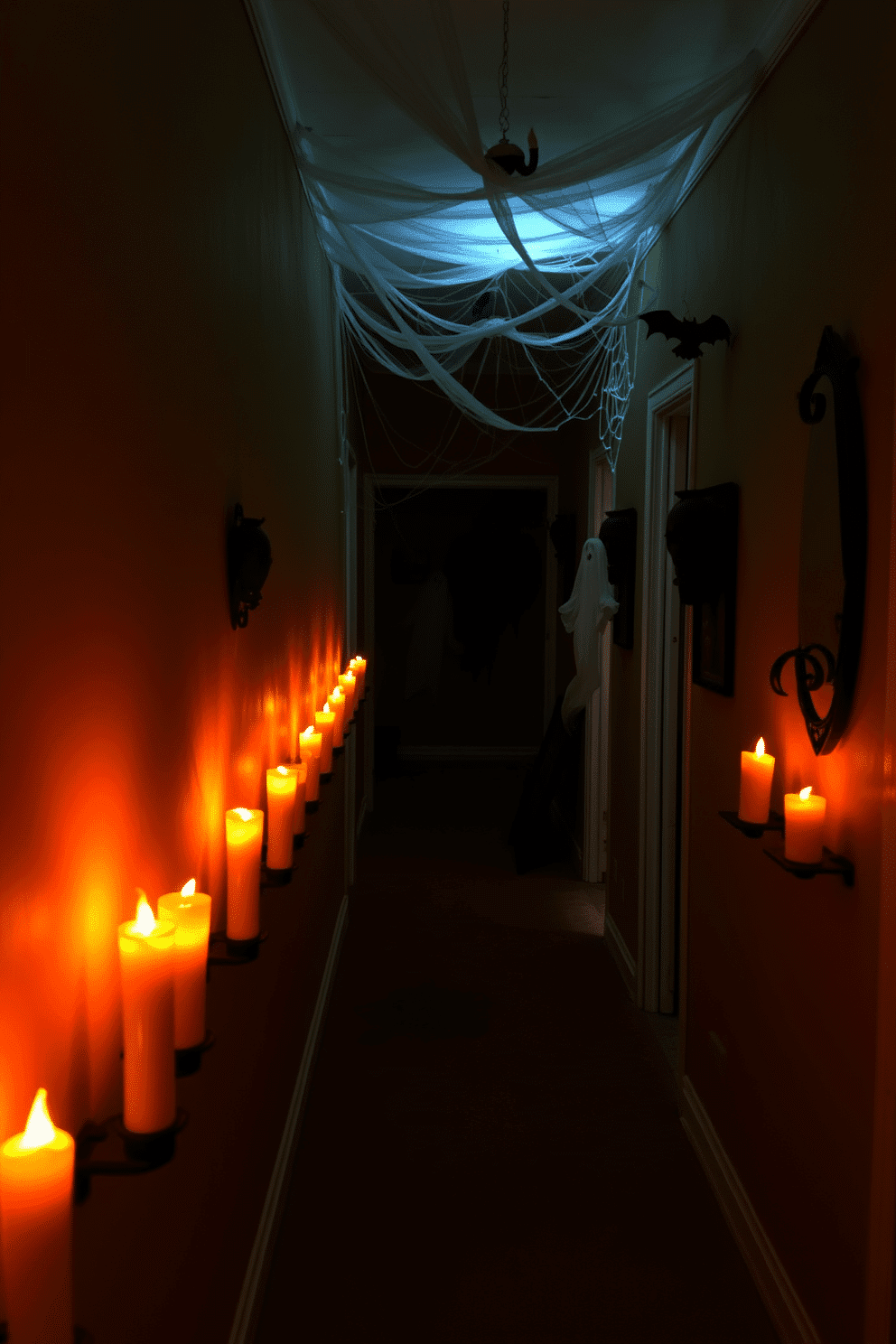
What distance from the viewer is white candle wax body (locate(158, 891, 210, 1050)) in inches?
42.6

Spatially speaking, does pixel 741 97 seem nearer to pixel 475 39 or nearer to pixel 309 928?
pixel 475 39

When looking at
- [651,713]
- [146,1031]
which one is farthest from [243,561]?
[651,713]

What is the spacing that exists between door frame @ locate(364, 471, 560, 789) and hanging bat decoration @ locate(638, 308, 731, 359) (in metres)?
3.14

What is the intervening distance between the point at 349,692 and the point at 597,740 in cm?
162

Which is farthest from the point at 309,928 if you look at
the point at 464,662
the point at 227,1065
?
the point at 464,662

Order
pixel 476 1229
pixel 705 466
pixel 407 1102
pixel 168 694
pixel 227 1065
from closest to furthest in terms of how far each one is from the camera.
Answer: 1. pixel 168 694
2. pixel 227 1065
3. pixel 476 1229
4. pixel 705 466
5. pixel 407 1102

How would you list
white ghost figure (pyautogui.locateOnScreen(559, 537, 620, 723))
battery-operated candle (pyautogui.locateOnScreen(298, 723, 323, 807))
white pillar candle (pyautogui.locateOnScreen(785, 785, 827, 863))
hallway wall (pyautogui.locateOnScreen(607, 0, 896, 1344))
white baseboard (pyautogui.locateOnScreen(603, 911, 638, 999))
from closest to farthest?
1. hallway wall (pyautogui.locateOnScreen(607, 0, 896, 1344))
2. white pillar candle (pyautogui.locateOnScreen(785, 785, 827, 863))
3. battery-operated candle (pyautogui.locateOnScreen(298, 723, 323, 807))
4. white baseboard (pyautogui.locateOnScreen(603, 911, 638, 999))
5. white ghost figure (pyautogui.locateOnScreen(559, 537, 620, 723))

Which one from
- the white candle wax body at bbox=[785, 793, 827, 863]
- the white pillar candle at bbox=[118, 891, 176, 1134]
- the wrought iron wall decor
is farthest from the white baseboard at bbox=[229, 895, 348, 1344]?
the wrought iron wall decor

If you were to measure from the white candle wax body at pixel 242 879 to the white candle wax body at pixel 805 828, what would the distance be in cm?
92

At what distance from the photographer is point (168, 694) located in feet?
4.12

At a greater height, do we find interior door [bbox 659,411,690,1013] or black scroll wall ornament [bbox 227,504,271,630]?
black scroll wall ornament [bbox 227,504,271,630]

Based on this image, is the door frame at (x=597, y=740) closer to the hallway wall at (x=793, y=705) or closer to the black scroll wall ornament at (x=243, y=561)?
the hallway wall at (x=793, y=705)

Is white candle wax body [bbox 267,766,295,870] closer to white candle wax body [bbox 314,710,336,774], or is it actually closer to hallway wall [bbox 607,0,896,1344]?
white candle wax body [bbox 314,710,336,774]

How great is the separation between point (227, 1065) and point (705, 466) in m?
1.82
